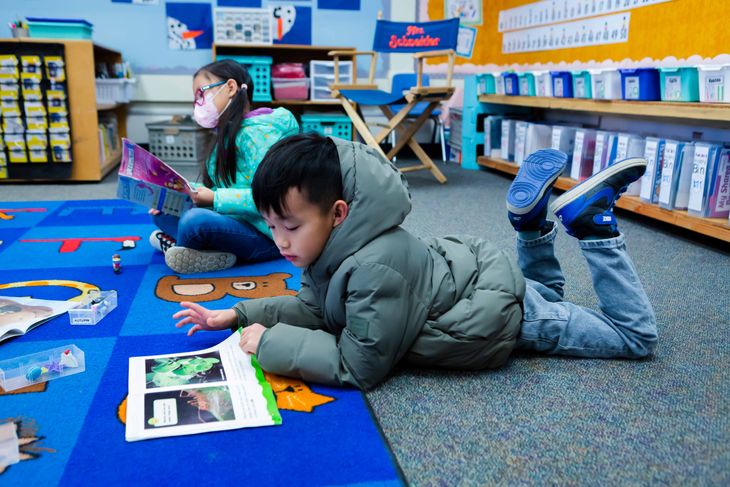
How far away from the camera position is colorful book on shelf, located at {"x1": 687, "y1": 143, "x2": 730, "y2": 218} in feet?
6.45

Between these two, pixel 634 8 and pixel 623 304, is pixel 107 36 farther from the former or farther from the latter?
pixel 623 304

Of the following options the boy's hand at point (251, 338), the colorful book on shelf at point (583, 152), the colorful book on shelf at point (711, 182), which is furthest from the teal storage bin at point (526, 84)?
the boy's hand at point (251, 338)

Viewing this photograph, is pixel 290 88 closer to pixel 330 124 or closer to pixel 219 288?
pixel 330 124

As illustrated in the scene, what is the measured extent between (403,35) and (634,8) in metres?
1.15

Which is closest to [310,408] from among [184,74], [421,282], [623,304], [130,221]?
[421,282]

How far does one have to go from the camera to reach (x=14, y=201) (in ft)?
8.67

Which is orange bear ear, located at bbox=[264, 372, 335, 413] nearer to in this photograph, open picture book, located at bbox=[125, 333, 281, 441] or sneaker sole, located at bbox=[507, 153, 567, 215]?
open picture book, located at bbox=[125, 333, 281, 441]

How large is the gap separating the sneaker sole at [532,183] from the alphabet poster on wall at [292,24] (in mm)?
3249

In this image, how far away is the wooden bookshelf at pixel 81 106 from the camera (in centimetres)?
286

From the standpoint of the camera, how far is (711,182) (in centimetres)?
200

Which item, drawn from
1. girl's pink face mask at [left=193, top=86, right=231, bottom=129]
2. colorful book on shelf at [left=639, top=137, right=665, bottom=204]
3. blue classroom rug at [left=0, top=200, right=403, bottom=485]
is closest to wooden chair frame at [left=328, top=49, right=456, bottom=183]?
colorful book on shelf at [left=639, top=137, right=665, bottom=204]

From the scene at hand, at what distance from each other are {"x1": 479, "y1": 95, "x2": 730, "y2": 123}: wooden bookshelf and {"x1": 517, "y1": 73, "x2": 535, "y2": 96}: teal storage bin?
0.10 ft

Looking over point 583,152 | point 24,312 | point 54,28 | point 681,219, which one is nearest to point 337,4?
point 54,28

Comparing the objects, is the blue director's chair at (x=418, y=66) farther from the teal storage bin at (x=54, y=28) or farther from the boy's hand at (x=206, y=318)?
the boy's hand at (x=206, y=318)
